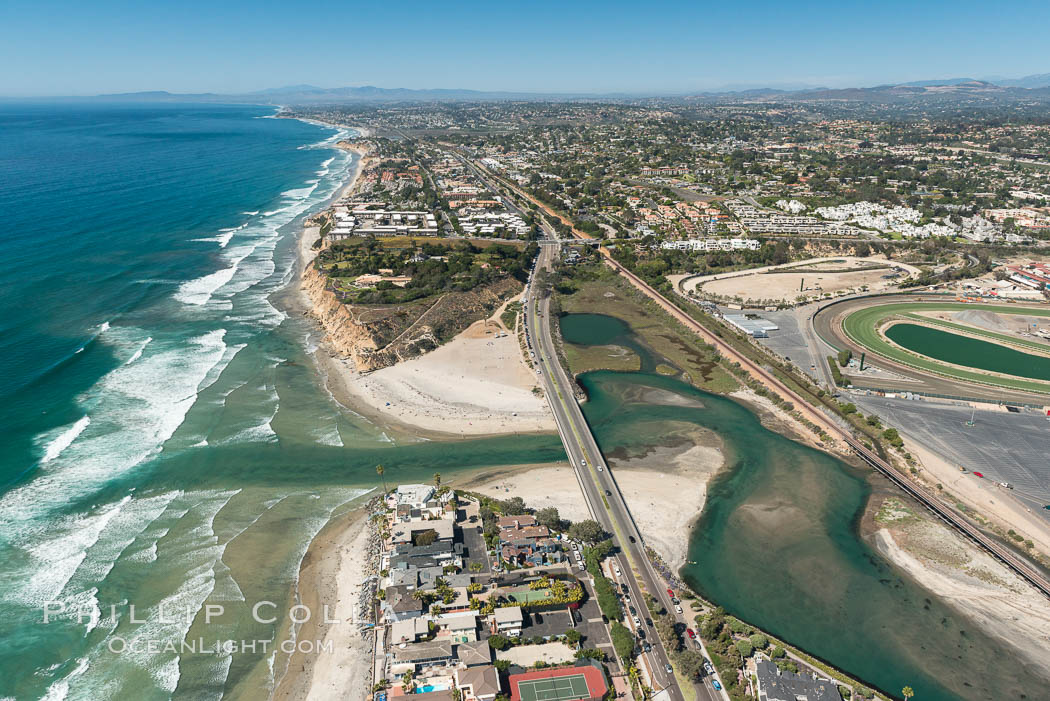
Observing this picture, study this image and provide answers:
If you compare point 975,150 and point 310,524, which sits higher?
point 975,150

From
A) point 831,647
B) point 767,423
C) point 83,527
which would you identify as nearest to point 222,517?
point 83,527

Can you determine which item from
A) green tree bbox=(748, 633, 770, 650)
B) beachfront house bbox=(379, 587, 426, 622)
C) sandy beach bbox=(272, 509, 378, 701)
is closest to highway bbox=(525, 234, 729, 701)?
green tree bbox=(748, 633, 770, 650)

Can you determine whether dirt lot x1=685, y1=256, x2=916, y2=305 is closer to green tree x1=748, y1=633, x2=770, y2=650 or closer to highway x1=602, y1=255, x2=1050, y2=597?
highway x1=602, y1=255, x2=1050, y2=597

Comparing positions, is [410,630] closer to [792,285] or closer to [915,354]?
[915,354]

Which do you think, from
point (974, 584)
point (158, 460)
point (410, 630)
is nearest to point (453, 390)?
point (158, 460)

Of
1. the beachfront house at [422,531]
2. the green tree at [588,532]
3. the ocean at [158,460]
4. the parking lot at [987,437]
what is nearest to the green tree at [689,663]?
the green tree at [588,532]

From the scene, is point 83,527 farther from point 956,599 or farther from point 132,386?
point 956,599
